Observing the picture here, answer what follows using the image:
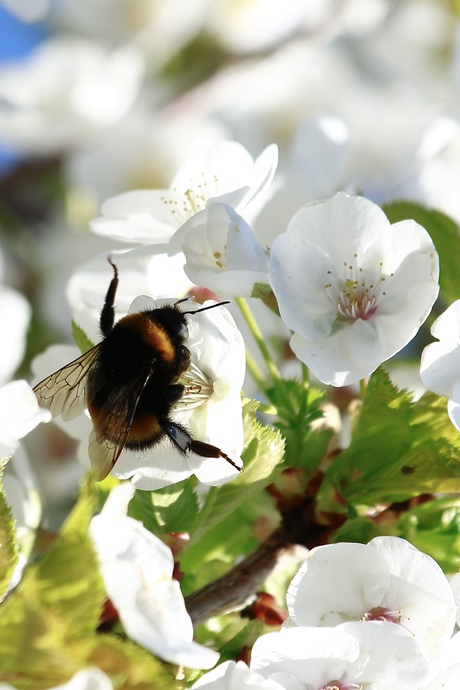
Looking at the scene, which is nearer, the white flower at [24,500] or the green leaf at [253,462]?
the green leaf at [253,462]

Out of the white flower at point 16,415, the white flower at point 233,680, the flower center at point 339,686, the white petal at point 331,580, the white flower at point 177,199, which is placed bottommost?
the flower center at point 339,686

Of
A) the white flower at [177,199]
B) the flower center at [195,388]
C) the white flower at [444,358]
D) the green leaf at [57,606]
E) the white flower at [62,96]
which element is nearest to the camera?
the green leaf at [57,606]

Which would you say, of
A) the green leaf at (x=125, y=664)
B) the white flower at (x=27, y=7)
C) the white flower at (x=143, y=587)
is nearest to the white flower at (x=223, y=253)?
the white flower at (x=143, y=587)

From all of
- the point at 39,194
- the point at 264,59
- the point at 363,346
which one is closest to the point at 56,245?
the point at 39,194

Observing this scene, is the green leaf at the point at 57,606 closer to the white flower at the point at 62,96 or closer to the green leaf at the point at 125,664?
the green leaf at the point at 125,664

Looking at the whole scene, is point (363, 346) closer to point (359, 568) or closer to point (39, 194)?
point (359, 568)

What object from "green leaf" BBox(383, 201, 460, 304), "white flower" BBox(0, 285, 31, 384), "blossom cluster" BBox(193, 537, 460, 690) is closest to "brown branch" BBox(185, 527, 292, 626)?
"blossom cluster" BBox(193, 537, 460, 690)

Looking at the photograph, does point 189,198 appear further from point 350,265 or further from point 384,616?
point 384,616

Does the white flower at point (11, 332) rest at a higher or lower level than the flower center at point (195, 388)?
lower
